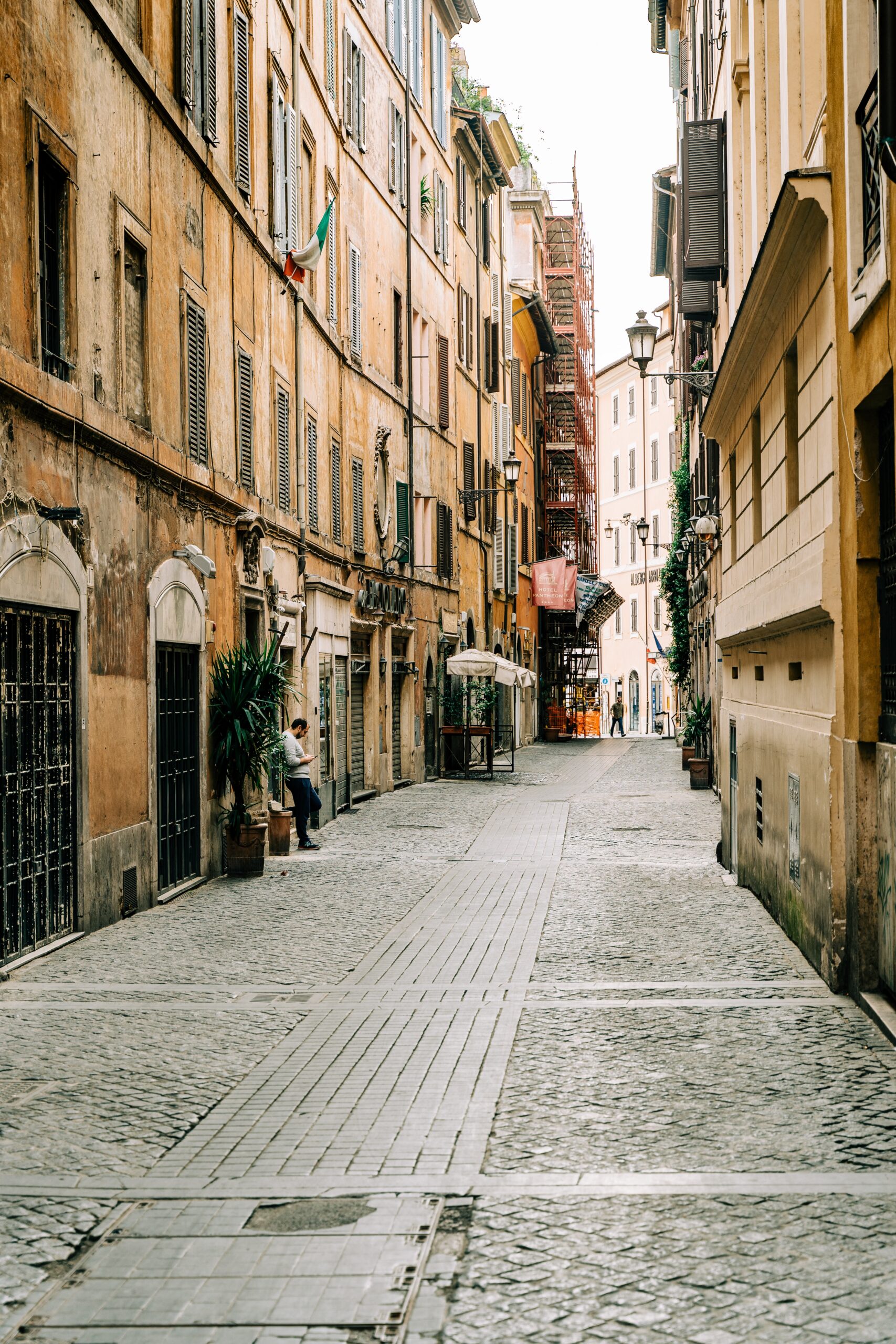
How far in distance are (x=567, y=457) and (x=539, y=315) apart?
9.91 meters

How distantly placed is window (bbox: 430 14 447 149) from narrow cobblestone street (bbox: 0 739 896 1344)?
2641 cm

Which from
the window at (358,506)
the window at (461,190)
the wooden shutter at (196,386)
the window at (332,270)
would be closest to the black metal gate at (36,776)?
the wooden shutter at (196,386)

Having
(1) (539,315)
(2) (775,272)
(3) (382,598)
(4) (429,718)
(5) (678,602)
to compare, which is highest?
(1) (539,315)

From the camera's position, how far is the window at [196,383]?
1495cm

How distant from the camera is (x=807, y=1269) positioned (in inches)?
186

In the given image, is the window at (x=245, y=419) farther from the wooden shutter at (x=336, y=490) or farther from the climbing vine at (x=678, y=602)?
the climbing vine at (x=678, y=602)

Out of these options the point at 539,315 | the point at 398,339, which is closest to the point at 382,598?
the point at 398,339

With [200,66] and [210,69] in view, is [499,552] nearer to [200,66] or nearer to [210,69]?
[210,69]

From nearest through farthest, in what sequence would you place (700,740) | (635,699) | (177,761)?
(177,761)
(700,740)
(635,699)

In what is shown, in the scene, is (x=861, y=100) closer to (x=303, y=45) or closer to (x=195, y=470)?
(x=195, y=470)

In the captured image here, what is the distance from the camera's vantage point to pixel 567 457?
60875mm

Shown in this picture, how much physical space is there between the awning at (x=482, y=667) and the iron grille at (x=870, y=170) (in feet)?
77.9

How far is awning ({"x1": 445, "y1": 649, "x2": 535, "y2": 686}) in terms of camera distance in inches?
1257

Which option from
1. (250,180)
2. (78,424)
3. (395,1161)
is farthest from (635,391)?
(395,1161)
